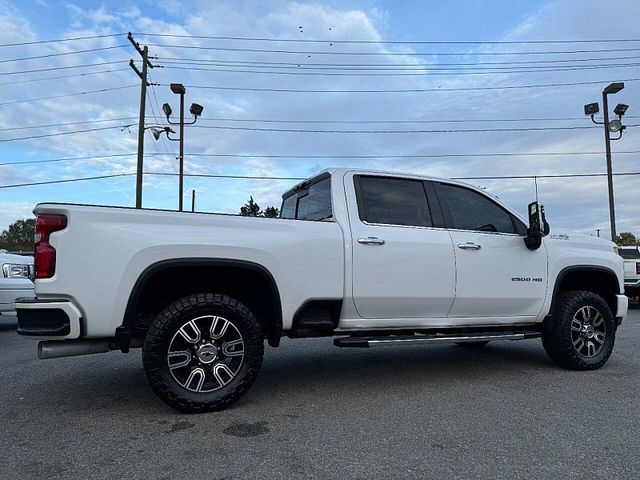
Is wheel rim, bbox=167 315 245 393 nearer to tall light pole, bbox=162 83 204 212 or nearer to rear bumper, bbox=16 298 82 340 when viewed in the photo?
rear bumper, bbox=16 298 82 340

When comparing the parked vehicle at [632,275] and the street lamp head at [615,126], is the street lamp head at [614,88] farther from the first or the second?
the parked vehicle at [632,275]

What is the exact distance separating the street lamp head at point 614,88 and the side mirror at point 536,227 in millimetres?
16953

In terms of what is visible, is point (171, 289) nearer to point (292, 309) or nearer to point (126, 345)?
point (126, 345)

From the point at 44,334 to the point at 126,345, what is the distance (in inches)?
21.2

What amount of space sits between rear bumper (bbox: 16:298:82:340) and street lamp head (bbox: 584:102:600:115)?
67.7ft

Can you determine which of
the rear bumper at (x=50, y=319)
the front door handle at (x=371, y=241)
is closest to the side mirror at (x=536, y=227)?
the front door handle at (x=371, y=241)

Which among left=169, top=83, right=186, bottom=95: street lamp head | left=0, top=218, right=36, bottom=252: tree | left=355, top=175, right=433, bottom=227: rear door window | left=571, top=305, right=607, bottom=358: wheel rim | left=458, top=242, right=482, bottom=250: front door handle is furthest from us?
left=0, top=218, right=36, bottom=252: tree

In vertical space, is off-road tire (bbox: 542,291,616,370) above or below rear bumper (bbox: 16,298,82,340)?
below

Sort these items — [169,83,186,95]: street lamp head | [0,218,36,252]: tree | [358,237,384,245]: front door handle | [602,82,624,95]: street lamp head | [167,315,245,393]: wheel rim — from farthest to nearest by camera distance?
1. [0,218,36,252]: tree
2. [169,83,186,95]: street lamp head
3. [602,82,624,95]: street lamp head
4. [358,237,384,245]: front door handle
5. [167,315,245,393]: wheel rim

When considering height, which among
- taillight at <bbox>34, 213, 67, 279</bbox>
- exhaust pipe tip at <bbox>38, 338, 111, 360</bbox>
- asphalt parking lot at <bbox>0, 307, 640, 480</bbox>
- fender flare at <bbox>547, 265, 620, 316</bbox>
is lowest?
asphalt parking lot at <bbox>0, 307, 640, 480</bbox>

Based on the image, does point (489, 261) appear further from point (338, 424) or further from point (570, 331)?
point (338, 424)

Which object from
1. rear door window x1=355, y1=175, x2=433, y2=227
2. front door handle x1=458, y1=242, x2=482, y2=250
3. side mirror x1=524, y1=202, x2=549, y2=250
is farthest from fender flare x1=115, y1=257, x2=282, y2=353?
side mirror x1=524, y1=202, x2=549, y2=250

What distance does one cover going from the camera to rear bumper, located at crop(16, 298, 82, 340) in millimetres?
3492

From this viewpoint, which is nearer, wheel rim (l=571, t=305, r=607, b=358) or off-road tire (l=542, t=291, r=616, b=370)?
off-road tire (l=542, t=291, r=616, b=370)
